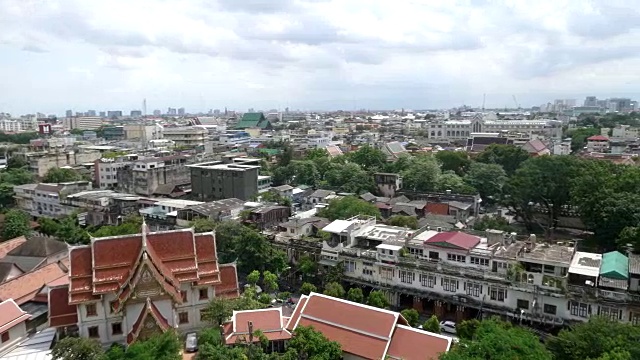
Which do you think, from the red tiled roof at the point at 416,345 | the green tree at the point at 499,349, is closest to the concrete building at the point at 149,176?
the red tiled roof at the point at 416,345

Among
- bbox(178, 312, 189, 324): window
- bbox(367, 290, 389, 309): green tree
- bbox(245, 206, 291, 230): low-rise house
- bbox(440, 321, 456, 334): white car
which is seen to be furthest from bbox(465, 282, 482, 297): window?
bbox(245, 206, 291, 230): low-rise house

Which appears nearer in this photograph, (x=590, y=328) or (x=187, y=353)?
(x=590, y=328)

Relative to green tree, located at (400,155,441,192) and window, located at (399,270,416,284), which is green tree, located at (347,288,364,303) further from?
green tree, located at (400,155,441,192)

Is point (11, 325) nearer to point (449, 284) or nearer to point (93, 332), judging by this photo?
point (93, 332)

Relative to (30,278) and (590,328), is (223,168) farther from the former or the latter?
(590,328)

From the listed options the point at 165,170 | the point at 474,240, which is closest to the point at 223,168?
the point at 165,170

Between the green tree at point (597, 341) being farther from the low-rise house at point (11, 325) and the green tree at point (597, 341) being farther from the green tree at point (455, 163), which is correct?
the green tree at point (455, 163)

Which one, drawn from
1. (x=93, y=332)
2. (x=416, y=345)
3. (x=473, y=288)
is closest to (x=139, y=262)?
(x=93, y=332)
